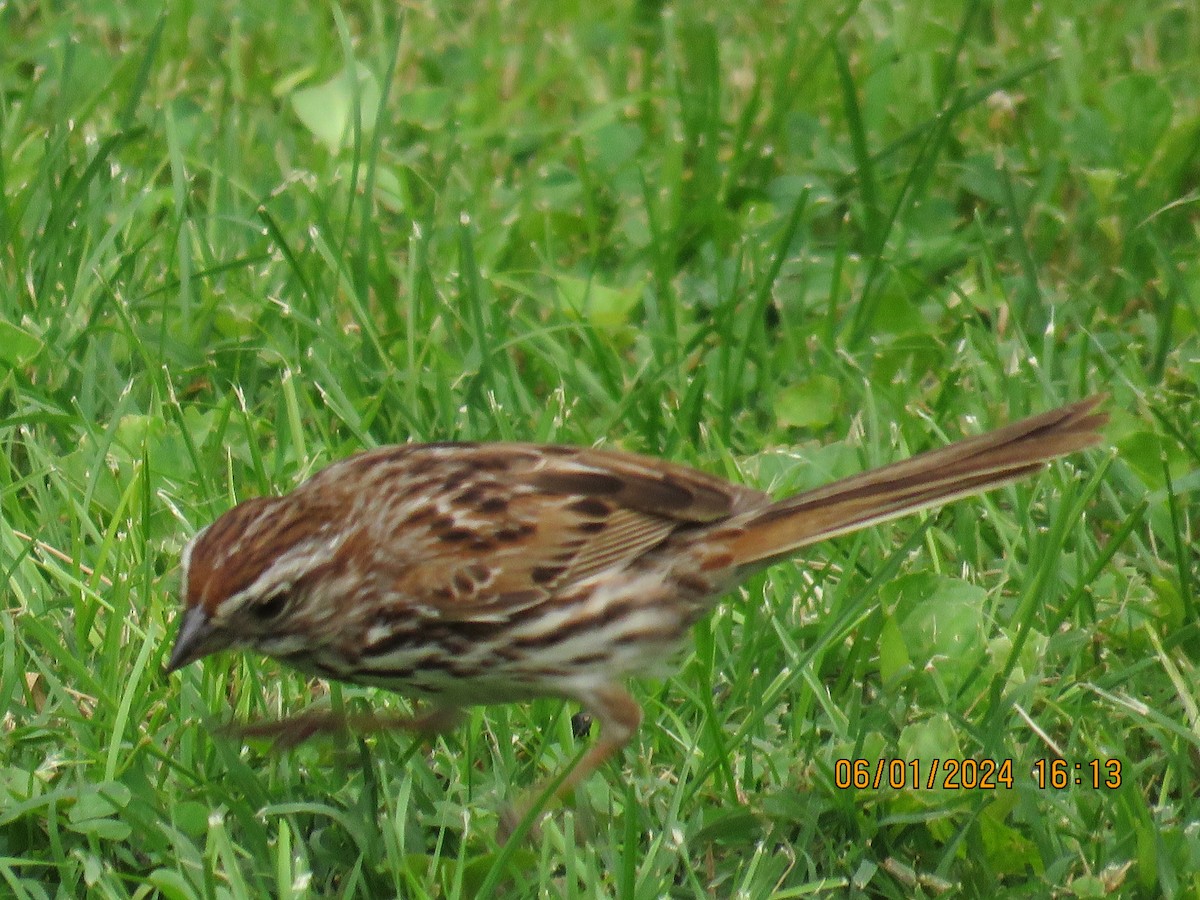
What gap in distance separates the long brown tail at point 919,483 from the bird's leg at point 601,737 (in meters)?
0.49

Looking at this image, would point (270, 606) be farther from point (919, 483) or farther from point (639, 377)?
point (639, 377)

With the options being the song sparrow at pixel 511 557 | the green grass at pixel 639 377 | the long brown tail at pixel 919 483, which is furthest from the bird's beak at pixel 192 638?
the long brown tail at pixel 919 483

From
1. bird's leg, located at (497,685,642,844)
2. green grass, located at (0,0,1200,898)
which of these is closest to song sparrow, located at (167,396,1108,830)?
bird's leg, located at (497,685,642,844)

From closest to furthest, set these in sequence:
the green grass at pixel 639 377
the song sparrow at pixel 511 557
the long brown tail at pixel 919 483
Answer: the song sparrow at pixel 511 557 < the green grass at pixel 639 377 < the long brown tail at pixel 919 483

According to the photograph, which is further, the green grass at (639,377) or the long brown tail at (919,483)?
the long brown tail at (919,483)

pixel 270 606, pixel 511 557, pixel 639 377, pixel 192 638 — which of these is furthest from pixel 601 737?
pixel 639 377

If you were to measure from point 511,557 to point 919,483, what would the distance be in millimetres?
1025

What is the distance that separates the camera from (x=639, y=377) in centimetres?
667

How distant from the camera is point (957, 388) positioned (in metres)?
6.60

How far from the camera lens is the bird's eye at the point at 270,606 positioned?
4.54 metres

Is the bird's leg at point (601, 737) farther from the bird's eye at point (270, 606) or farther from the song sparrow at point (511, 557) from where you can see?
the bird's eye at point (270, 606)

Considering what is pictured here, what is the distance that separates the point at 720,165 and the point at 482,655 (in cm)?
364

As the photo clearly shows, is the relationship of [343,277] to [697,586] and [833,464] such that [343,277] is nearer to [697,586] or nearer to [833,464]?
[833,464]

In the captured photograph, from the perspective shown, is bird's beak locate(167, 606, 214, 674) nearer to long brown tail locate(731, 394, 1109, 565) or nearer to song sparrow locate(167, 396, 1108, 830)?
song sparrow locate(167, 396, 1108, 830)
